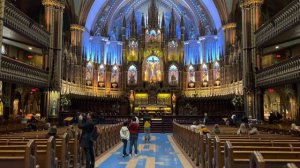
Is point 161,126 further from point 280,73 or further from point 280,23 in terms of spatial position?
point 280,23

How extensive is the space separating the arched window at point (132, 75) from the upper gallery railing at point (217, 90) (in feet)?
24.5

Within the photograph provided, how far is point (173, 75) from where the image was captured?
4738cm

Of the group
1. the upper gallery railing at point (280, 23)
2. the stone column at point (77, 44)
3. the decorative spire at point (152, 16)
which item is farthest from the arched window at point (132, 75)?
the upper gallery railing at point (280, 23)

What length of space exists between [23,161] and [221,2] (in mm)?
38246

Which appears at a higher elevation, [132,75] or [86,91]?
[132,75]

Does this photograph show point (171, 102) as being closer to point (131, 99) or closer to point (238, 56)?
point (131, 99)

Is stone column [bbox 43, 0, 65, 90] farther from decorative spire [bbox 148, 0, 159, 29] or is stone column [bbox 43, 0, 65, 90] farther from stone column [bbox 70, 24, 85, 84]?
decorative spire [bbox 148, 0, 159, 29]

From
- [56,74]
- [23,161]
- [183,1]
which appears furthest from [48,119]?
[183,1]

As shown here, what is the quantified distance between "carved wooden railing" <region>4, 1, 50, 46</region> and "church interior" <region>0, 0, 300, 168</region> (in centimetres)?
8

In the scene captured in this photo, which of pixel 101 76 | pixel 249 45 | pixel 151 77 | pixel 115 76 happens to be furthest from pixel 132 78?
pixel 249 45

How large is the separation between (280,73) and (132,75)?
26.5 m

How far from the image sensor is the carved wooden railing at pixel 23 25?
22.3 m

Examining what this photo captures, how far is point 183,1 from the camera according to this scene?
48.7 m

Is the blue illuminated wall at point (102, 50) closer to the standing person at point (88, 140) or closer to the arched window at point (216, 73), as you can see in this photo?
the arched window at point (216, 73)
